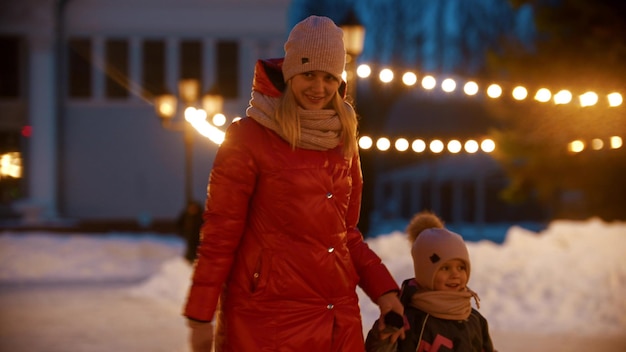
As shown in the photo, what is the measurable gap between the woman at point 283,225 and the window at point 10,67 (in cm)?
2521

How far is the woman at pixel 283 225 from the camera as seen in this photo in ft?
8.90

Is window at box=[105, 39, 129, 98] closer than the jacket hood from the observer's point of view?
No

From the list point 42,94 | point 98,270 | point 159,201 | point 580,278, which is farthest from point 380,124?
point 580,278

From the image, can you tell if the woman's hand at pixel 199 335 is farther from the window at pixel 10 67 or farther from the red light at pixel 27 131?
the window at pixel 10 67

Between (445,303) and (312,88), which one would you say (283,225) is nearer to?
(312,88)

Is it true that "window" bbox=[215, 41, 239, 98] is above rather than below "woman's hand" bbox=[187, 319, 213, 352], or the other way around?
above

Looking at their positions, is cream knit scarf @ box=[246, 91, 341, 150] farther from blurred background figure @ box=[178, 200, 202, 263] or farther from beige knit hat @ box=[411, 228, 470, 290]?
blurred background figure @ box=[178, 200, 202, 263]

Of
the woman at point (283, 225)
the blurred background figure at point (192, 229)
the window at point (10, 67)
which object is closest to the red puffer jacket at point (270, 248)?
the woman at point (283, 225)

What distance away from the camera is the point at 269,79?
287 cm

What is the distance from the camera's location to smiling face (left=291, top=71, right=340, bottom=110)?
2842mm

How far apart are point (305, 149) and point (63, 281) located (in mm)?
10925

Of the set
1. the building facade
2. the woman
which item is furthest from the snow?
the building facade

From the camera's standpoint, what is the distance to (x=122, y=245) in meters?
17.4

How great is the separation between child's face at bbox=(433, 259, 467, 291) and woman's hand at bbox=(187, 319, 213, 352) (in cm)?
125
